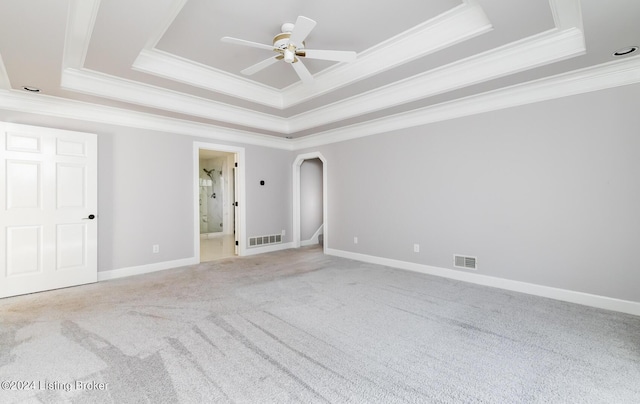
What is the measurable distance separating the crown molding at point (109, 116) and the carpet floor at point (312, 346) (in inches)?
91.4

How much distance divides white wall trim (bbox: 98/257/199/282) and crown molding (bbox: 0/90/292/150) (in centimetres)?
214

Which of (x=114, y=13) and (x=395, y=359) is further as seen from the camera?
(x=114, y=13)

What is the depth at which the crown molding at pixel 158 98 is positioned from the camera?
347cm

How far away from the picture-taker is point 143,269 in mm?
4535

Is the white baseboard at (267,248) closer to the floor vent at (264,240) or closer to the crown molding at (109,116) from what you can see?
the floor vent at (264,240)

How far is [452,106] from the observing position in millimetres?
4094

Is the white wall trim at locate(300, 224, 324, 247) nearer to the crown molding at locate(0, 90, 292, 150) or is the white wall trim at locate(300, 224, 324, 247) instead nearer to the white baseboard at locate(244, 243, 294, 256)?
the white baseboard at locate(244, 243, 294, 256)

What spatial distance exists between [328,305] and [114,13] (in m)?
3.27

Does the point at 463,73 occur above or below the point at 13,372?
above

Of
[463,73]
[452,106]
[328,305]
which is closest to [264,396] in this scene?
[328,305]

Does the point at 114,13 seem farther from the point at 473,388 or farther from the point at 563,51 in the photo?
the point at 563,51

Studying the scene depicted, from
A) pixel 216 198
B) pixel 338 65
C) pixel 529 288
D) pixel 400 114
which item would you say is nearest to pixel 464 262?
pixel 529 288

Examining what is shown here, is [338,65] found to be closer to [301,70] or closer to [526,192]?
[301,70]

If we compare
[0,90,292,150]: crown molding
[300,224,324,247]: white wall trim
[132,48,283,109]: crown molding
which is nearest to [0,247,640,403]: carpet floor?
[0,90,292,150]: crown molding
